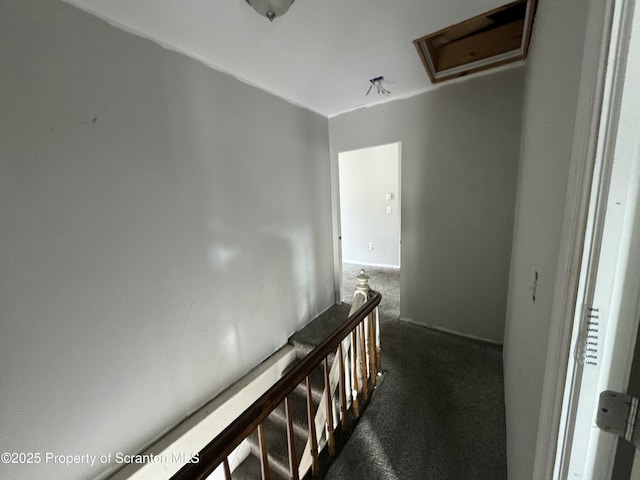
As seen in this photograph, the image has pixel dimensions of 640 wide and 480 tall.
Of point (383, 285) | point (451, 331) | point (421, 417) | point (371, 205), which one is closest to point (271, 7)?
point (421, 417)

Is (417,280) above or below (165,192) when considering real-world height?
below

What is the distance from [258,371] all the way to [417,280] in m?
1.75

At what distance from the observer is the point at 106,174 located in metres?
1.19

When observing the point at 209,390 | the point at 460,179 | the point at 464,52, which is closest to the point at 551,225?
the point at 460,179

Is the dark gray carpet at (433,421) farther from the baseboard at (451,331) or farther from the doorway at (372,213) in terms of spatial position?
the doorway at (372,213)

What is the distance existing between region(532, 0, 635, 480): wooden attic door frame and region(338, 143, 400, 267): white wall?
387cm

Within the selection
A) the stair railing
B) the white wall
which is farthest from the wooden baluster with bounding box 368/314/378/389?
the white wall

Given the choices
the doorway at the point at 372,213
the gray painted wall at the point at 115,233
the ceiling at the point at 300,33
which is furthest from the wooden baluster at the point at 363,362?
the doorway at the point at 372,213

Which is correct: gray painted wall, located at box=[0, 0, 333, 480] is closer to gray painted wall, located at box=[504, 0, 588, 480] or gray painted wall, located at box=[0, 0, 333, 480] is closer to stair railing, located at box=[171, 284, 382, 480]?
stair railing, located at box=[171, 284, 382, 480]

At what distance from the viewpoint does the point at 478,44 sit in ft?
5.42

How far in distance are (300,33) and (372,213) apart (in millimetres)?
3444

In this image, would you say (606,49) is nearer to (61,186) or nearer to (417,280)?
(61,186)

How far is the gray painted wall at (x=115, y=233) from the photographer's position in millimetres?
983

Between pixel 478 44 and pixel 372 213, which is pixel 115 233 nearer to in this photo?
pixel 478 44
